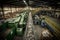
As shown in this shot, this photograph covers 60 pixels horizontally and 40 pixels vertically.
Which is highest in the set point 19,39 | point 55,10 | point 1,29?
point 55,10

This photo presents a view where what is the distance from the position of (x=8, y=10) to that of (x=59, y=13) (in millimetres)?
12028

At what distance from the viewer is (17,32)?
22.8 ft

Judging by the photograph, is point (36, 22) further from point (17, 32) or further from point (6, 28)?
point (17, 32)

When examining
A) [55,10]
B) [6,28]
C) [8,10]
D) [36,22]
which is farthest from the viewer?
[55,10]

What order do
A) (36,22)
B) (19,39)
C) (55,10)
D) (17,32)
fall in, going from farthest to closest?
(55,10) → (36,22) → (17,32) → (19,39)

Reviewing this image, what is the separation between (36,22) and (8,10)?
10353 millimetres

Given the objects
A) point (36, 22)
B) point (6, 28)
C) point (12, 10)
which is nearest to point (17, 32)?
point (6, 28)

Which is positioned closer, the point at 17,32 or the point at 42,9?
the point at 17,32

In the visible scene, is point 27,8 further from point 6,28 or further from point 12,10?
point 6,28

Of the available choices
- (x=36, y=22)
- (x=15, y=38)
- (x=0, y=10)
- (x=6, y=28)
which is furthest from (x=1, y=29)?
(x=0, y=10)

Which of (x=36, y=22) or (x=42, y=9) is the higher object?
(x=42, y=9)

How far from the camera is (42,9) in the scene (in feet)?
67.3

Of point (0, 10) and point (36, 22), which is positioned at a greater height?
point (0, 10)

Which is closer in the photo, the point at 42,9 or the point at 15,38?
the point at 15,38
